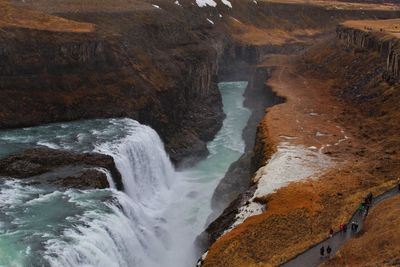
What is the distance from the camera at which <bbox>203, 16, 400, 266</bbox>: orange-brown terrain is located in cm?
4941

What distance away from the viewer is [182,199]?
7362 centimetres

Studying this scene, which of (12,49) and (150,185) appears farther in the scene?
(12,49)

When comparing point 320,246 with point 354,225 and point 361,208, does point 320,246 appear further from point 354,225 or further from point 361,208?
point 361,208

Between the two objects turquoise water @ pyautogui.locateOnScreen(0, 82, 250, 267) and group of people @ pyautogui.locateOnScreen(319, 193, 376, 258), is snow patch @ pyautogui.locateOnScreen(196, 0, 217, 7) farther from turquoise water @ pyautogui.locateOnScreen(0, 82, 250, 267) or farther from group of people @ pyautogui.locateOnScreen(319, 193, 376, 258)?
group of people @ pyautogui.locateOnScreen(319, 193, 376, 258)

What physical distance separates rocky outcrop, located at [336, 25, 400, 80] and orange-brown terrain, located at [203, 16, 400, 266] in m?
0.82

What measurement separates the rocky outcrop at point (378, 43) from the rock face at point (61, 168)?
62.9 m

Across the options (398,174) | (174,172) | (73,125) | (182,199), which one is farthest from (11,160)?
(398,174)

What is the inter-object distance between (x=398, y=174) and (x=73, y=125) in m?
44.1

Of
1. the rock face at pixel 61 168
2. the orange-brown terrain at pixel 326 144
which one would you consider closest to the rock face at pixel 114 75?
the rock face at pixel 61 168

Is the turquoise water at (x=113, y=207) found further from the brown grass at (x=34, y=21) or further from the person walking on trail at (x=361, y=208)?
the brown grass at (x=34, y=21)

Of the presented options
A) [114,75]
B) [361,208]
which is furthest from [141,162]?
[361,208]

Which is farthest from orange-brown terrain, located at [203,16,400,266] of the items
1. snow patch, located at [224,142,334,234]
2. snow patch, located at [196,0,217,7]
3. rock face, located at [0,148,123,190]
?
snow patch, located at [196,0,217,7]

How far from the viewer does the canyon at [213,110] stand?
55281 mm

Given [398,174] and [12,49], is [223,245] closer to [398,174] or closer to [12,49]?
[398,174]
